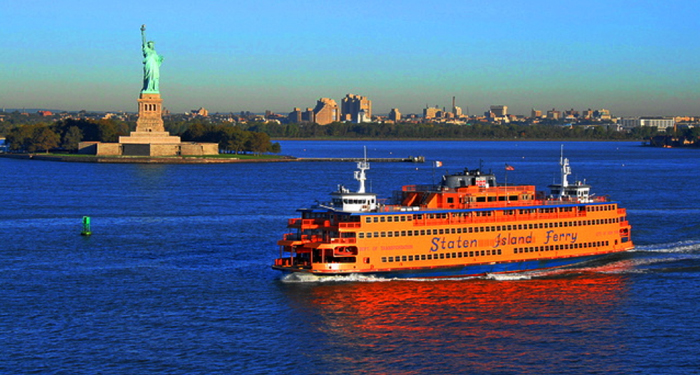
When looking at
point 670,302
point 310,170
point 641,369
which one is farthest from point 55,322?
point 310,170

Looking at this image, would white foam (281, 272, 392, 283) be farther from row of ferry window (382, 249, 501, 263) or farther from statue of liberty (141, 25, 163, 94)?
statue of liberty (141, 25, 163, 94)

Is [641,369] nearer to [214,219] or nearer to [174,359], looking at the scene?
[174,359]

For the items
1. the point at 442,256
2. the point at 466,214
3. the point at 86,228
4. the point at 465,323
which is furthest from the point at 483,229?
the point at 86,228

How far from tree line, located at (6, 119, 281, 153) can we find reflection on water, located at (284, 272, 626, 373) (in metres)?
130

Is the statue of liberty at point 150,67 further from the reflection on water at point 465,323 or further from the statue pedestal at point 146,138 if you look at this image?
the reflection on water at point 465,323

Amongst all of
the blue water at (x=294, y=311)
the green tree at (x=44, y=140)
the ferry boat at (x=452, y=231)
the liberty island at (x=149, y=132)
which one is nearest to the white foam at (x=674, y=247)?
the blue water at (x=294, y=311)

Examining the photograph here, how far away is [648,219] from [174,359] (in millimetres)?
43330

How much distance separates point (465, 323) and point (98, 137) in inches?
5744

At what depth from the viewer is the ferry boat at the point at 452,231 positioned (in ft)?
135

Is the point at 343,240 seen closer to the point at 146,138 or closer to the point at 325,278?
the point at 325,278

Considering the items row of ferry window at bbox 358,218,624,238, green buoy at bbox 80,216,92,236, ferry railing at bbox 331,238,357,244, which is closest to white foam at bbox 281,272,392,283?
ferry railing at bbox 331,238,357,244

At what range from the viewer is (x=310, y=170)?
134 m

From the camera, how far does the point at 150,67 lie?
145 m

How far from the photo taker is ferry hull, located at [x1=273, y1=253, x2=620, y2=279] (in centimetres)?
4131
